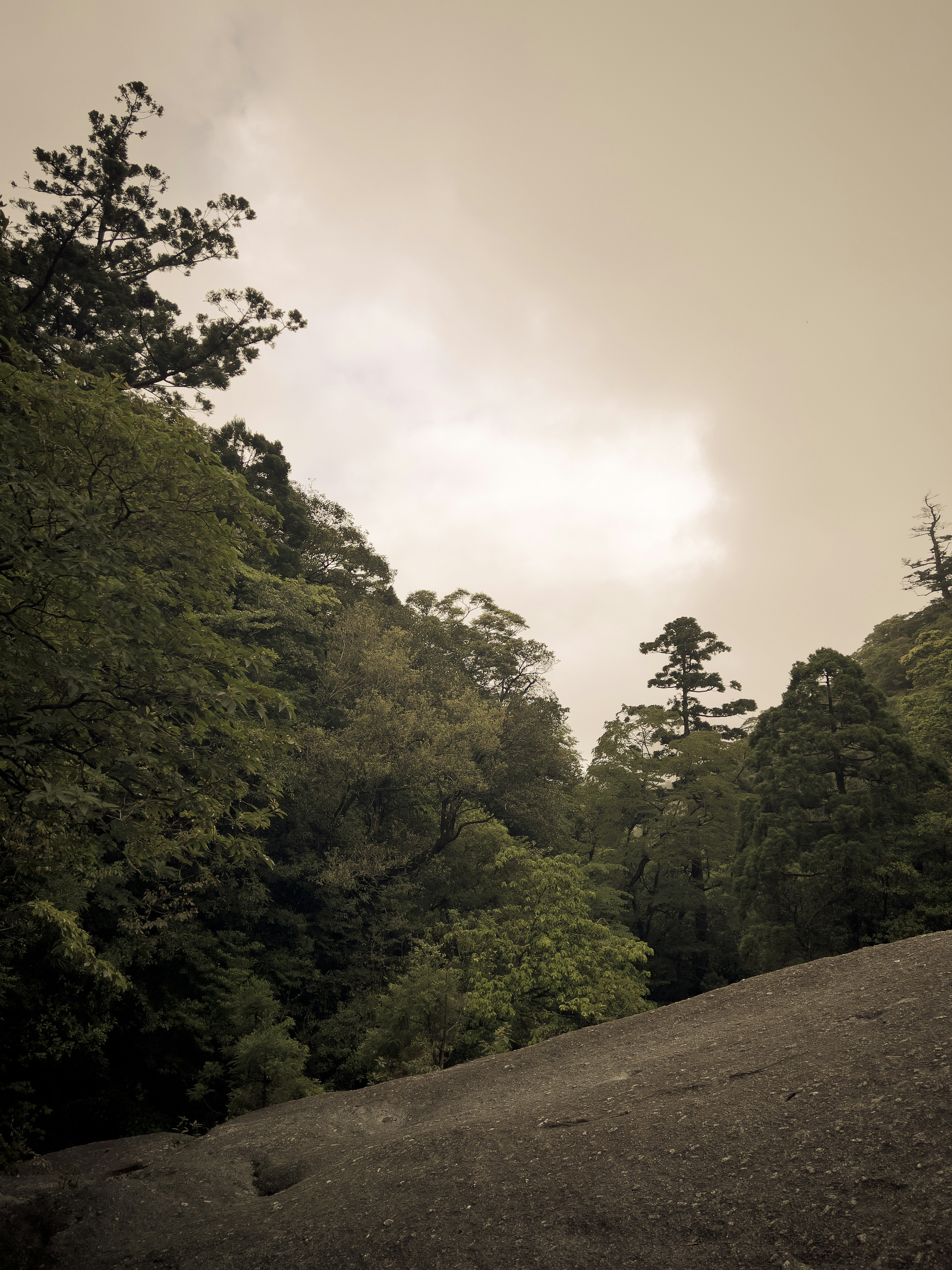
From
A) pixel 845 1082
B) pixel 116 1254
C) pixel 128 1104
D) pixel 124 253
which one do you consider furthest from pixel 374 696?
pixel 845 1082

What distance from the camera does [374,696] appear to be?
21.8 metres

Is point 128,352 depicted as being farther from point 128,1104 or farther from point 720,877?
point 720,877

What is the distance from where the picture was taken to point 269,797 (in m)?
10.6

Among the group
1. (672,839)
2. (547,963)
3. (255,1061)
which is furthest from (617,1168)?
(672,839)

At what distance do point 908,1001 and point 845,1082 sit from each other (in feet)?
6.78

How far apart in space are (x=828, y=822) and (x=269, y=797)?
603 inches

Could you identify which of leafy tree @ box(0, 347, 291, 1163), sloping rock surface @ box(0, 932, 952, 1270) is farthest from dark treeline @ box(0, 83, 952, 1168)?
sloping rock surface @ box(0, 932, 952, 1270)

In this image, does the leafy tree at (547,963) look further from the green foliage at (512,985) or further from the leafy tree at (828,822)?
the leafy tree at (828,822)

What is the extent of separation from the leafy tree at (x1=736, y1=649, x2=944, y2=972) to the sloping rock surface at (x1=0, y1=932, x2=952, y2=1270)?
7631 mm

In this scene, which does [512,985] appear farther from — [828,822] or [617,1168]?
[828,822]

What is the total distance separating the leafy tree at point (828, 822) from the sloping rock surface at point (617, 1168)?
763 cm

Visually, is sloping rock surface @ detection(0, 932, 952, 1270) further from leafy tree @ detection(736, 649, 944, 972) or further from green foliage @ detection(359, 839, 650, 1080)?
leafy tree @ detection(736, 649, 944, 972)

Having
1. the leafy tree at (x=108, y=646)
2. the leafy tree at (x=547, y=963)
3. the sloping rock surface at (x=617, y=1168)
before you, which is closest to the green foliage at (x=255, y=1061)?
the sloping rock surface at (x=617, y=1168)

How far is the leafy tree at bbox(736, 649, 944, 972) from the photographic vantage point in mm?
16141
